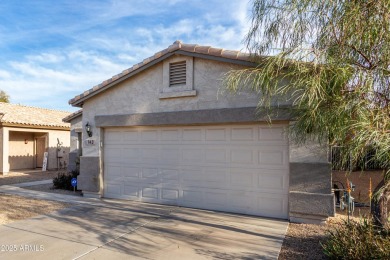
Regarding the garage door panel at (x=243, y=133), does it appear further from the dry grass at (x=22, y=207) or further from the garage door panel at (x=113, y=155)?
the dry grass at (x=22, y=207)

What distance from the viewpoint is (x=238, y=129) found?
24.9 ft

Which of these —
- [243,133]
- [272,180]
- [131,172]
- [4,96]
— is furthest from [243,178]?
[4,96]

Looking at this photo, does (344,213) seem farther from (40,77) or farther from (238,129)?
(40,77)

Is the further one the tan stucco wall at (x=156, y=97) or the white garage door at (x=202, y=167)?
the tan stucco wall at (x=156, y=97)

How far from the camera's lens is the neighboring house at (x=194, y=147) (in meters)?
6.74

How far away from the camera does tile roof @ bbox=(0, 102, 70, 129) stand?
55.8ft

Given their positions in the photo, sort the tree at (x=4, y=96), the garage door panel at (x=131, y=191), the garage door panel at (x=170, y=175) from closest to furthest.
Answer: the garage door panel at (x=170, y=175), the garage door panel at (x=131, y=191), the tree at (x=4, y=96)

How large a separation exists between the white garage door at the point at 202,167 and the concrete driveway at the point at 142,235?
470 mm

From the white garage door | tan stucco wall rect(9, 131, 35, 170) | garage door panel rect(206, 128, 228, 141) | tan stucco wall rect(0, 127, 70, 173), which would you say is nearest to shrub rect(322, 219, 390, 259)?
the white garage door

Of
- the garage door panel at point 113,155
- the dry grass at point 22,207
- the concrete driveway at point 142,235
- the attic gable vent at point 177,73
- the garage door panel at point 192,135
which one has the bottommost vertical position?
the concrete driveway at point 142,235

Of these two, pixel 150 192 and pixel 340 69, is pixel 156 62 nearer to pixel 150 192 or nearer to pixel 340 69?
Answer: pixel 150 192

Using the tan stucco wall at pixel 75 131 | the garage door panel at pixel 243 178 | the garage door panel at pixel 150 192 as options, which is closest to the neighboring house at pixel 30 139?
the tan stucco wall at pixel 75 131

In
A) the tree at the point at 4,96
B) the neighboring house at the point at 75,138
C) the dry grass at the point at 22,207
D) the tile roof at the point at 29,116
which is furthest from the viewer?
the tree at the point at 4,96

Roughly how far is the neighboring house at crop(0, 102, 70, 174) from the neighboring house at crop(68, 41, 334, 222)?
31.4 ft
